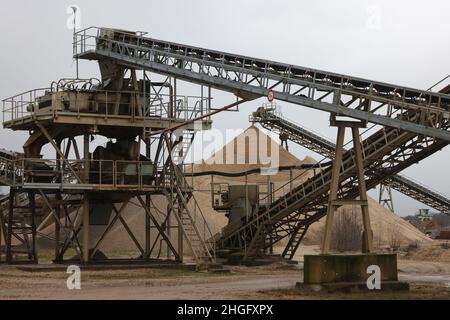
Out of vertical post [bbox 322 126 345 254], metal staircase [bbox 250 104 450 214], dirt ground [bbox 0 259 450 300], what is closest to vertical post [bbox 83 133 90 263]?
dirt ground [bbox 0 259 450 300]

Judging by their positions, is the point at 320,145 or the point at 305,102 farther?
the point at 320,145

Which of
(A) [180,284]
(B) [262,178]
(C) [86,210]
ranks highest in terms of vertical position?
(B) [262,178]

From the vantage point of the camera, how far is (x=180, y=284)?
27938mm

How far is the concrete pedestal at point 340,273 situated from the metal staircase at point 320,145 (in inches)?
1281

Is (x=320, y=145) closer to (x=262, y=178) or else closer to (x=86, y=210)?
(x=262, y=178)

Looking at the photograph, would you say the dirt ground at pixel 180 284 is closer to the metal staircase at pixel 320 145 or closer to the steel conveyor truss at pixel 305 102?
the steel conveyor truss at pixel 305 102

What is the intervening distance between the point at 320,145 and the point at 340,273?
128ft

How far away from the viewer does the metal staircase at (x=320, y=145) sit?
59.7 meters

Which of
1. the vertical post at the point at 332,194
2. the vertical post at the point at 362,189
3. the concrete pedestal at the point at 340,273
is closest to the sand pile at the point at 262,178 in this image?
the vertical post at the point at 362,189

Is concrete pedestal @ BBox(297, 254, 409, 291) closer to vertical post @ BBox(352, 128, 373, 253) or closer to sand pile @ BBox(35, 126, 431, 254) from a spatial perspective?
vertical post @ BBox(352, 128, 373, 253)

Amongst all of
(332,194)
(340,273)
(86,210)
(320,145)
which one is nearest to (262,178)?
(320,145)

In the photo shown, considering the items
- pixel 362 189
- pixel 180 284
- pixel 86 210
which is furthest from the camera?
pixel 86 210
